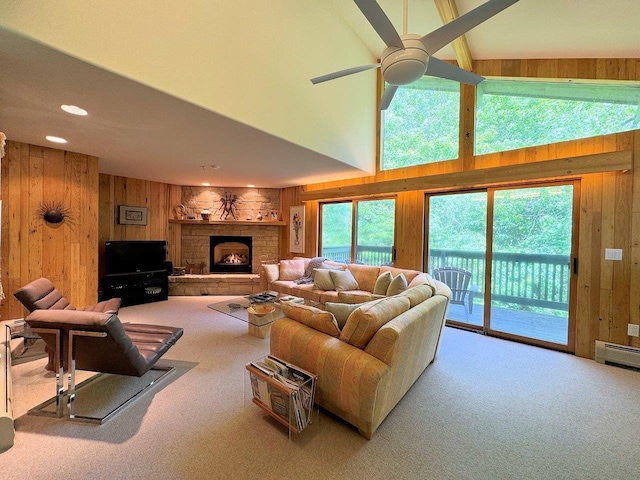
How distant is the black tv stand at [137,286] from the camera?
199 inches

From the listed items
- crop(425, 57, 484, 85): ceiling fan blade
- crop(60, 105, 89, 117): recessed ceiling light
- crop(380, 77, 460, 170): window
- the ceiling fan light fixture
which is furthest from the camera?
crop(380, 77, 460, 170): window

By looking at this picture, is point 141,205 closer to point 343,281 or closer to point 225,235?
point 225,235

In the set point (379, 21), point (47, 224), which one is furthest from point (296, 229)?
point (379, 21)

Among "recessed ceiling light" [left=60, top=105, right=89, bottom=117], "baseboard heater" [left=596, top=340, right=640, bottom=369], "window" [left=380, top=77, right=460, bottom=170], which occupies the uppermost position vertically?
"window" [left=380, top=77, right=460, bottom=170]

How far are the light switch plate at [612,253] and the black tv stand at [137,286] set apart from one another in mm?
6855

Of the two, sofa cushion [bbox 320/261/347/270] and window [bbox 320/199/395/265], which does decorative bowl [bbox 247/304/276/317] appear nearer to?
sofa cushion [bbox 320/261/347/270]

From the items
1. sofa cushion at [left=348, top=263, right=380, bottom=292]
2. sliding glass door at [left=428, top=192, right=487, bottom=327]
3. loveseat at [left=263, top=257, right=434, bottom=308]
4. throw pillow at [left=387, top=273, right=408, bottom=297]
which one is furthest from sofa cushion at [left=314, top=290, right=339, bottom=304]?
sliding glass door at [left=428, top=192, right=487, bottom=327]

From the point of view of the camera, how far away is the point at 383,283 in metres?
A: 4.39

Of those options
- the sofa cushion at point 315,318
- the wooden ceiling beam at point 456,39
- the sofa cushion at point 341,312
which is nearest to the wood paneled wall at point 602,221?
the wooden ceiling beam at point 456,39

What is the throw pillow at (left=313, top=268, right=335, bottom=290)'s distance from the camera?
483 centimetres

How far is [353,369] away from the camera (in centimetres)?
189

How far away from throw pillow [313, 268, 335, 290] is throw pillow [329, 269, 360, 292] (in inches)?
2.7

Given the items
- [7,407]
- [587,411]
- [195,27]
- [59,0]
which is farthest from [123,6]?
[587,411]

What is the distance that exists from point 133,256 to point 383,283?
462 centimetres
